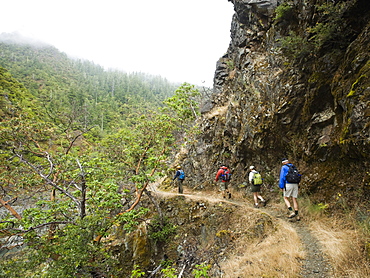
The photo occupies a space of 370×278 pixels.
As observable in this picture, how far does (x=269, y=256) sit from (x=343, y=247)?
5.55 ft

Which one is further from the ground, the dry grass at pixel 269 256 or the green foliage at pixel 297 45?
the green foliage at pixel 297 45

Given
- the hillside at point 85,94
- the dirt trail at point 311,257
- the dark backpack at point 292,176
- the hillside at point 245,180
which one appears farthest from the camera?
the hillside at point 85,94

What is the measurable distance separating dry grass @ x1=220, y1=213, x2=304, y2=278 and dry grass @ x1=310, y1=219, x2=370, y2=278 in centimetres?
66

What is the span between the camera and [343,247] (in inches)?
166

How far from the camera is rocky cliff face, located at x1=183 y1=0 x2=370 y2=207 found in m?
6.06

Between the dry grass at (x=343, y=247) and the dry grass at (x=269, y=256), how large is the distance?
0.66m

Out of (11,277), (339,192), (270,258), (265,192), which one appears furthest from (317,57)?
(11,277)

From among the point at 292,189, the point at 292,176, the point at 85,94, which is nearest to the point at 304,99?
the point at 292,176

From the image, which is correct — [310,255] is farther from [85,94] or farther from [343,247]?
[85,94]

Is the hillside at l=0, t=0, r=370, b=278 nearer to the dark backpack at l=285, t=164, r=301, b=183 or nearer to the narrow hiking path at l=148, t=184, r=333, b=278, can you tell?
the narrow hiking path at l=148, t=184, r=333, b=278

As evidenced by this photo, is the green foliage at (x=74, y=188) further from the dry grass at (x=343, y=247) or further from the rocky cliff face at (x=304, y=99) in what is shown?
the dry grass at (x=343, y=247)

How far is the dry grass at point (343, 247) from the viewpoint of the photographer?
3.44m

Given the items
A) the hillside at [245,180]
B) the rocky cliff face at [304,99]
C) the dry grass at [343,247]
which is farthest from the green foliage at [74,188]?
the dry grass at [343,247]

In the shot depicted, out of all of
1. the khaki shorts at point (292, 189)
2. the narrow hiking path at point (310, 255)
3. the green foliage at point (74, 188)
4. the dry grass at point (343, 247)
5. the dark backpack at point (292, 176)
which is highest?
the dark backpack at point (292, 176)
